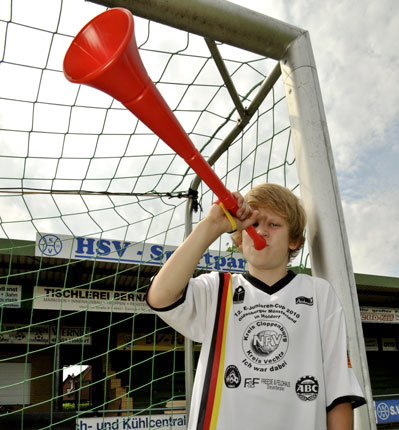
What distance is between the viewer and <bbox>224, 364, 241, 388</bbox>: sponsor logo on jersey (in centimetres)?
96

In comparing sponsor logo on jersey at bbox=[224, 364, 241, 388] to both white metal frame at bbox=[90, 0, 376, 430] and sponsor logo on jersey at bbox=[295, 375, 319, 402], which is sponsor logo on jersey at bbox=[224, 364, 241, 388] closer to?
sponsor logo on jersey at bbox=[295, 375, 319, 402]

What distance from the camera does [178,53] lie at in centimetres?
168

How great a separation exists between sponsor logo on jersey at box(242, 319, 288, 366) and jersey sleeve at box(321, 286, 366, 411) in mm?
106

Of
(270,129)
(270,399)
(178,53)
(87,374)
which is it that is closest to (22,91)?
(178,53)

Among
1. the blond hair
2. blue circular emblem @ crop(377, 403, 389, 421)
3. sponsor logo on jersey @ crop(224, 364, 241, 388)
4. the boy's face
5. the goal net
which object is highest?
the goal net

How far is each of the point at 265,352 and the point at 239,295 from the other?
15 centimetres

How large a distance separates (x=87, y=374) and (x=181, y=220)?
12457 mm

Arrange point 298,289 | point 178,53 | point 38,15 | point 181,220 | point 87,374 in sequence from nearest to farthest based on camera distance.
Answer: point 298,289
point 38,15
point 178,53
point 181,220
point 87,374

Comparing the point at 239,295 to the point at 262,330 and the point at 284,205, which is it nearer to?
the point at 262,330

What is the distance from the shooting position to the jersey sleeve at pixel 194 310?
104 cm

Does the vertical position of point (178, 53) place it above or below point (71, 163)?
above

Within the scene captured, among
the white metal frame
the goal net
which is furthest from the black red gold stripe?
the goal net

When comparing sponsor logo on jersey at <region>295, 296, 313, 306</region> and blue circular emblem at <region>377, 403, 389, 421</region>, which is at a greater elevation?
sponsor logo on jersey at <region>295, 296, 313, 306</region>

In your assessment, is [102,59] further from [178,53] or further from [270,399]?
[178,53]
